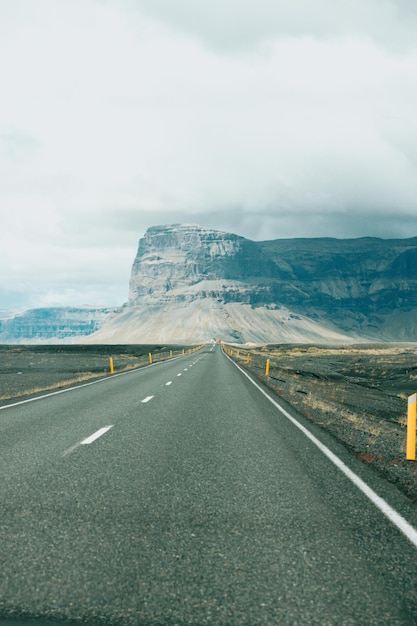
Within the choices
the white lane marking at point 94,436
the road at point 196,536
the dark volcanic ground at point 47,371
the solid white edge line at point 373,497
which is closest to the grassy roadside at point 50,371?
the dark volcanic ground at point 47,371

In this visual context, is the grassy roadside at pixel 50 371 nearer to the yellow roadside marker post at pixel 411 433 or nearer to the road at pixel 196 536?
the road at pixel 196 536

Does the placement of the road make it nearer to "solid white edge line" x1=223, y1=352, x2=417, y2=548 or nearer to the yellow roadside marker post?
"solid white edge line" x1=223, y1=352, x2=417, y2=548

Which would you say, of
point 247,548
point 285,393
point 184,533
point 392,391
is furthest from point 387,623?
point 392,391

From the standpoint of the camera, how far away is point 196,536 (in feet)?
15.1

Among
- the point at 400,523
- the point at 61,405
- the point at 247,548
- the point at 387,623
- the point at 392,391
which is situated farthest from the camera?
the point at 392,391

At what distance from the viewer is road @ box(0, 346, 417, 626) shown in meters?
3.40

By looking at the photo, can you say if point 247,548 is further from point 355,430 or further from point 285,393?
point 285,393

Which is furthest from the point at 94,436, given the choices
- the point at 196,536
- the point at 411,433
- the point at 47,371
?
the point at 47,371

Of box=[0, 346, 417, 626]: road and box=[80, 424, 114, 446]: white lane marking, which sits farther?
box=[80, 424, 114, 446]: white lane marking

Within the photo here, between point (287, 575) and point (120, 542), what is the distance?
4.69 ft

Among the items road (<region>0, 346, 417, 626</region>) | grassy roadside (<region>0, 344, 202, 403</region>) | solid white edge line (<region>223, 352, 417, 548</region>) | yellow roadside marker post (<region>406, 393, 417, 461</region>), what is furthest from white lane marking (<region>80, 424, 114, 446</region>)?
grassy roadside (<region>0, 344, 202, 403</region>)

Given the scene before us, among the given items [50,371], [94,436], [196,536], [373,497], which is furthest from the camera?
[50,371]

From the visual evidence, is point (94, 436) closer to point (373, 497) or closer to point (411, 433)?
point (373, 497)

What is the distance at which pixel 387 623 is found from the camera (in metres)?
3.22
